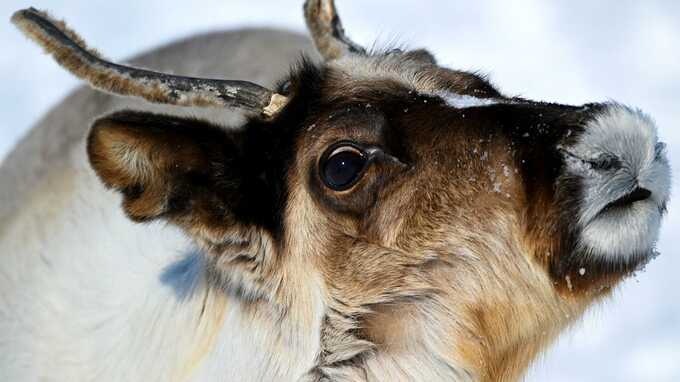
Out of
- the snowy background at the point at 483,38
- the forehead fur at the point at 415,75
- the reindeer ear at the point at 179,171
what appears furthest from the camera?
the snowy background at the point at 483,38

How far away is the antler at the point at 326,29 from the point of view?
3.78 m

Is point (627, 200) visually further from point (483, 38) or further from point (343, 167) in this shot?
point (483, 38)

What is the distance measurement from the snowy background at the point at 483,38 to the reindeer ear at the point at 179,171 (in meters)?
4.22

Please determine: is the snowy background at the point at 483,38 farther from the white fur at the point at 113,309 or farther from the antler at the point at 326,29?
the antler at the point at 326,29

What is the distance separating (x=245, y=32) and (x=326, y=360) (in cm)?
349

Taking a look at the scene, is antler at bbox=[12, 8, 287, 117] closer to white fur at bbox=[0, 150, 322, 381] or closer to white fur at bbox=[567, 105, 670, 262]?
white fur at bbox=[0, 150, 322, 381]

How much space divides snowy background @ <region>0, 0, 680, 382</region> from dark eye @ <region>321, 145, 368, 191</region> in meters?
4.26

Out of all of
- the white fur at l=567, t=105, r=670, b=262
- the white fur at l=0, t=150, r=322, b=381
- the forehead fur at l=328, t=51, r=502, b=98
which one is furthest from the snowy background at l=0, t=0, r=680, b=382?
the white fur at l=567, t=105, r=670, b=262

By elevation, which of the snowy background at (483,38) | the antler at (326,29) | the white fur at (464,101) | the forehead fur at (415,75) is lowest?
the white fur at (464,101)

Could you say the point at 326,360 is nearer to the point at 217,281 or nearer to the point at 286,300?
the point at 286,300

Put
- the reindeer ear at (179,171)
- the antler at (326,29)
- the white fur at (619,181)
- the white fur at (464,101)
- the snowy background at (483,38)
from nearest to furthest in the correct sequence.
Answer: the white fur at (619,181) < the reindeer ear at (179,171) < the white fur at (464,101) < the antler at (326,29) < the snowy background at (483,38)

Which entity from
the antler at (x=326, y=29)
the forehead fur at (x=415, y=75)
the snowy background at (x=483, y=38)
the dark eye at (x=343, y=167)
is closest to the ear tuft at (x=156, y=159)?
the dark eye at (x=343, y=167)

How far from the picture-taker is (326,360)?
304 cm

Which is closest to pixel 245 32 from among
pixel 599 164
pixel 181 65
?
pixel 181 65
